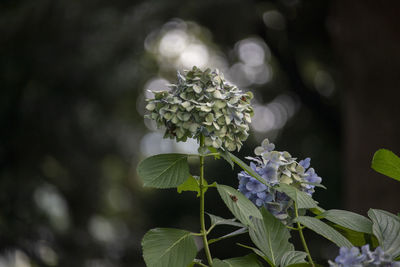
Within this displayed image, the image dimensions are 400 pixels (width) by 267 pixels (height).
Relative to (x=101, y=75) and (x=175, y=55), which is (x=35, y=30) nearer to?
(x=101, y=75)

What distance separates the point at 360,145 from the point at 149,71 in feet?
14.1

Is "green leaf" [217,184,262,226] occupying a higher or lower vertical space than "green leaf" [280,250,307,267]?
higher

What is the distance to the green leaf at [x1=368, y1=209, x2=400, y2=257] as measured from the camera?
55 centimetres

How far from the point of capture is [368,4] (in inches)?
Answer: 127

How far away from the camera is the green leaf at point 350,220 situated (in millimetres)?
598

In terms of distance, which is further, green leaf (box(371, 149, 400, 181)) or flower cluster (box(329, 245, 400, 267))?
green leaf (box(371, 149, 400, 181))

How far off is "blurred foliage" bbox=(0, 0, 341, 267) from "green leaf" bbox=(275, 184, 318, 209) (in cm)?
314

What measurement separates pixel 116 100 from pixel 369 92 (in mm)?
3086

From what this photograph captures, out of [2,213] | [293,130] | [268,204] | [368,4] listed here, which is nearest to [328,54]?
[293,130]

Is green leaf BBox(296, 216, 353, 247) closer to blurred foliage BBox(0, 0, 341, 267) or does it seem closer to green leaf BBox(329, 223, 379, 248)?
green leaf BBox(329, 223, 379, 248)

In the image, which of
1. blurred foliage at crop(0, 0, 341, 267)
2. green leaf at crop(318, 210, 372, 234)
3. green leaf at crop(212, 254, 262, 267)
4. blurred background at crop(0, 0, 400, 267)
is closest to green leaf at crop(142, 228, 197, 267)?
green leaf at crop(212, 254, 262, 267)

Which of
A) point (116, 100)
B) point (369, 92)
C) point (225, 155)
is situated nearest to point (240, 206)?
point (225, 155)

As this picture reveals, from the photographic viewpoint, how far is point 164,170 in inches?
24.1

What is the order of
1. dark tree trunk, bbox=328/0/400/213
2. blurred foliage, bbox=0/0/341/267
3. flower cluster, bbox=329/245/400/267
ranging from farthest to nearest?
1. blurred foliage, bbox=0/0/341/267
2. dark tree trunk, bbox=328/0/400/213
3. flower cluster, bbox=329/245/400/267
